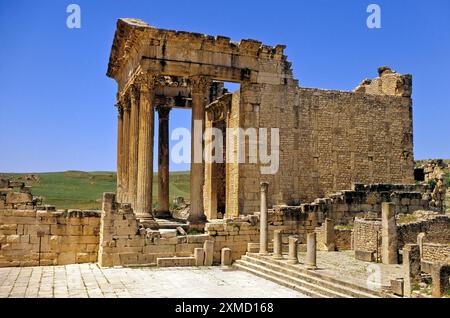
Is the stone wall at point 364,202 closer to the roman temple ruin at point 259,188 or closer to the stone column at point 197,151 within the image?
the roman temple ruin at point 259,188

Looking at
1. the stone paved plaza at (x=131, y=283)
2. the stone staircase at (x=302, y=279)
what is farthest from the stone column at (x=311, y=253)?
the stone paved plaza at (x=131, y=283)

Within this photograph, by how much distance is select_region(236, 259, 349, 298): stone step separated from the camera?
11.2 meters

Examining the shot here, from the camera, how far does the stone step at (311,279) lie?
10.6 metres

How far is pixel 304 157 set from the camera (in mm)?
22422

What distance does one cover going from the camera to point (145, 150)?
1892 centimetres

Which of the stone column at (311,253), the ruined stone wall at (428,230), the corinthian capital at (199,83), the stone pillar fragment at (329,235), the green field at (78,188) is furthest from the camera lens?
the green field at (78,188)

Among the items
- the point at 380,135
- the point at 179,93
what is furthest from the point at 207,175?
the point at 380,135

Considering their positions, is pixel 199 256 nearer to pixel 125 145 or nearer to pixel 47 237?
pixel 47 237

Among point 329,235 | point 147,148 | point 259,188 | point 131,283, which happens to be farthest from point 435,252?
point 147,148

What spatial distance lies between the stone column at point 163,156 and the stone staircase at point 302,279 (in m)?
8.41

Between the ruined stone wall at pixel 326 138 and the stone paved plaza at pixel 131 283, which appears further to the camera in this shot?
A: the ruined stone wall at pixel 326 138

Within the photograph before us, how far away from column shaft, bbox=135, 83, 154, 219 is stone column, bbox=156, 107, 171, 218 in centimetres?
485

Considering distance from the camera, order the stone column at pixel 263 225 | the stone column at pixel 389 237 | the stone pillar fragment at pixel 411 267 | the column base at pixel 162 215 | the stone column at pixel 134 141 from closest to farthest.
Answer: the stone pillar fragment at pixel 411 267
the stone column at pixel 389 237
the stone column at pixel 263 225
the stone column at pixel 134 141
the column base at pixel 162 215

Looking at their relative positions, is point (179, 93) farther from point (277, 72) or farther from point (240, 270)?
point (240, 270)
